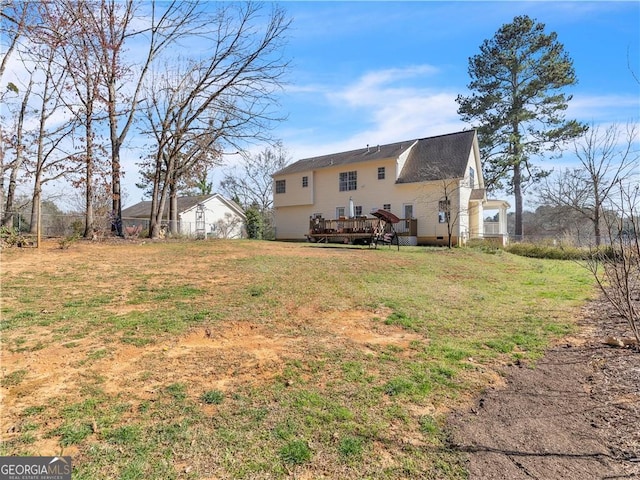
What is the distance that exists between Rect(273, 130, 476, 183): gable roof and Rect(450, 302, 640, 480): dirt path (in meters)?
18.4

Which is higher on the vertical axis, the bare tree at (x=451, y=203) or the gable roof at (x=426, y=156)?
the gable roof at (x=426, y=156)

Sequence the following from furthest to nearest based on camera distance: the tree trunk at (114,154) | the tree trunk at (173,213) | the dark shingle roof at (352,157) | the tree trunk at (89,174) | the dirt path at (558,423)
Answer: the dark shingle roof at (352,157) → the tree trunk at (173,213) → the tree trunk at (114,154) → the tree trunk at (89,174) → the dirt path at (558,423)

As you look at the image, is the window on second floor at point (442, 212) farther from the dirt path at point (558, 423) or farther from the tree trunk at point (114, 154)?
the dirt path at point (558, 423)

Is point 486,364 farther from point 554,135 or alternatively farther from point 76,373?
point 554,135

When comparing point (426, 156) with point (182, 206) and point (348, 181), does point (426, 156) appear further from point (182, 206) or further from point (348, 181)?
point (182, 206)

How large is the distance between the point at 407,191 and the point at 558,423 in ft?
67.6

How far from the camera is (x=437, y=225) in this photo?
21500 millimetres

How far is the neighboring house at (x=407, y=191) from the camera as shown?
21234mm

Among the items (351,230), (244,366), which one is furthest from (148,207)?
(244,366)

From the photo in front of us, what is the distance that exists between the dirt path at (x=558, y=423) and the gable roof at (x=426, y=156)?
18374mm

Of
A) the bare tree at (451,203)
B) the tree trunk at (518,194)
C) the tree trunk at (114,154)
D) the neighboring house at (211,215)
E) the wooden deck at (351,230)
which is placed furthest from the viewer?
the neighboring house at (211,215)

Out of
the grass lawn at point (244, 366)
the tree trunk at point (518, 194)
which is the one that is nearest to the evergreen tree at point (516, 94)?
the tree trunk at point (518, 194)

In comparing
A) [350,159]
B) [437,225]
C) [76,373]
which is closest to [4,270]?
[76,373]

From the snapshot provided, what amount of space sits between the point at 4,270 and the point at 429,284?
884 cm
